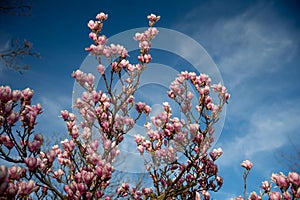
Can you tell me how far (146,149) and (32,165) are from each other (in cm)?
193

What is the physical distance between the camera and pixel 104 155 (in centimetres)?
275

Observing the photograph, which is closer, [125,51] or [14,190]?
[14,190]

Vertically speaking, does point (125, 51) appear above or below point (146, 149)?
above

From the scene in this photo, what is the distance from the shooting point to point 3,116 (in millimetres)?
2166

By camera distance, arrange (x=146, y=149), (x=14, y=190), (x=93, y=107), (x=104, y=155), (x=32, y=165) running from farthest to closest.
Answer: (x=146, y=149) → (x=93, y=107) → (x=104, y=155) → (x=32, y=165) → (x=14, y=190)

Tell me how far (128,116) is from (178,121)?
2.30 feet

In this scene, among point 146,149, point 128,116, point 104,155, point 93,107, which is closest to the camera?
point 104,155

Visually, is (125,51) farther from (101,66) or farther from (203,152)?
(203,152)

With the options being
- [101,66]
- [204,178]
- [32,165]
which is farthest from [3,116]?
[204,178]

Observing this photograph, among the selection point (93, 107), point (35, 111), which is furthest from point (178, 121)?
point (35, 111)

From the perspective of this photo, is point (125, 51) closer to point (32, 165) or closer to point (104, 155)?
point (104, 155)

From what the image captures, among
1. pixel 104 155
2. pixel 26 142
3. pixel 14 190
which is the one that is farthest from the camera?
pixel 104 155

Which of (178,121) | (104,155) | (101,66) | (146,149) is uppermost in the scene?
(101,66)

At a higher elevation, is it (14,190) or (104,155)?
Answer: (104,155)
